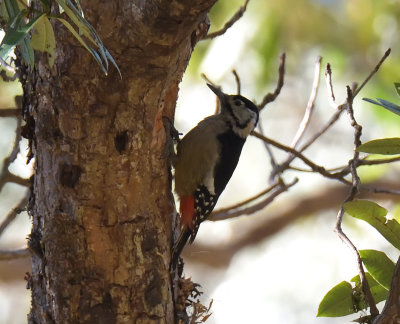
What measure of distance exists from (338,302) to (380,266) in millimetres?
183

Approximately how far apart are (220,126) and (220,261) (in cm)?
306

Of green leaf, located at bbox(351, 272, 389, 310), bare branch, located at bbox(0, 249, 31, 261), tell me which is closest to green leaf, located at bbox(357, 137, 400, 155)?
green leaf, located at bbox(351, 272, 389, 310)

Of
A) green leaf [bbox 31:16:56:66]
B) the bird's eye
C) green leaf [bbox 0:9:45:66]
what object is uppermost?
the bird's eye

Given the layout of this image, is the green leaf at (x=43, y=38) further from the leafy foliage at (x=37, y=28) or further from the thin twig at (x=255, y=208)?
the thin twig at (x=255, y=208)

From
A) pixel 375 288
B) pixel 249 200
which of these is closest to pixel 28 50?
pixel 375 288

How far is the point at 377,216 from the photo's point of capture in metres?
2.40

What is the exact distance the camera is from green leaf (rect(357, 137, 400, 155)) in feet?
7.45

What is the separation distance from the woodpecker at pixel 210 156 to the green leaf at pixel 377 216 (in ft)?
3.58

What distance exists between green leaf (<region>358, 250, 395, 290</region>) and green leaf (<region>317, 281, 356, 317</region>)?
4.2 inches

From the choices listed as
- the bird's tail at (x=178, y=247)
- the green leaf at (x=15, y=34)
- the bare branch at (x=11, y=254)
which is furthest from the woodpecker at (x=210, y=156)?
the green leaf at (x=15, y=34)

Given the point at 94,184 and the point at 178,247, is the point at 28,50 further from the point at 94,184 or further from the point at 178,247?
the point at 178,247

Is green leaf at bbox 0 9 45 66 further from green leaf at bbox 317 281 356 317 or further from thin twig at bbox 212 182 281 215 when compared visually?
thin twig at bbox 212 182 281 215

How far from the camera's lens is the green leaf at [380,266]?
239cm

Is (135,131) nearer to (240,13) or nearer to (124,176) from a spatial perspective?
(124,176)
